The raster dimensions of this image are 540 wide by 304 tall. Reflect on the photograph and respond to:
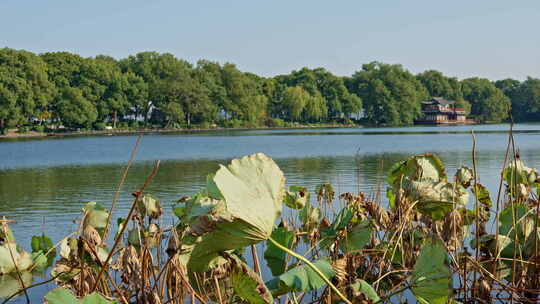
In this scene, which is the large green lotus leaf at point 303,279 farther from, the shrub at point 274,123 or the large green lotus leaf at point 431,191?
the shrub at point 274,123

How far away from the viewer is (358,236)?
4.52 metres

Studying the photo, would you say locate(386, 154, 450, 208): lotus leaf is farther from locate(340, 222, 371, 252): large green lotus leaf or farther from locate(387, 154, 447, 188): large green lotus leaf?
locate(340, 222, 371, 252): large green lotus leaf

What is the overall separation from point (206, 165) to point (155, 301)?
974 inches

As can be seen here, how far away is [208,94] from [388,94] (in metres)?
40.1

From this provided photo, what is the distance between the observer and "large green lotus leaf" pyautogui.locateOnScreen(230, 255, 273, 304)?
8.73ft

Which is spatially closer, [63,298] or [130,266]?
[63,298]

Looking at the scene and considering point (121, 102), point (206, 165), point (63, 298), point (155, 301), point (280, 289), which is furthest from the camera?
→ point (121, 102)

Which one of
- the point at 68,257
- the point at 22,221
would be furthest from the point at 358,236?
the point at 22,221

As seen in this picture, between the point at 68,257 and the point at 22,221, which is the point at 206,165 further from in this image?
the point at 68,257

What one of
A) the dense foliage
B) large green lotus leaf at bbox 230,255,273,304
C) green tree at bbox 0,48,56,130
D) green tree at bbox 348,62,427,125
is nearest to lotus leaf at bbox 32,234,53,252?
the dense foliage

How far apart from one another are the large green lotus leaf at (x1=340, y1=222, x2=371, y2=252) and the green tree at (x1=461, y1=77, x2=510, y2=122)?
139 meters

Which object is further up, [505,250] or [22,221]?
[505,250]

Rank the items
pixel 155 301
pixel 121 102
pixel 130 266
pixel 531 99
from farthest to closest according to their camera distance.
→ 1. pixel 531 99
2. pixel 121 102
3. pixel 130 266
4. pixel 155 301

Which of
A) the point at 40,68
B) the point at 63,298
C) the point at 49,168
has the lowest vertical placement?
the point at 49,168
